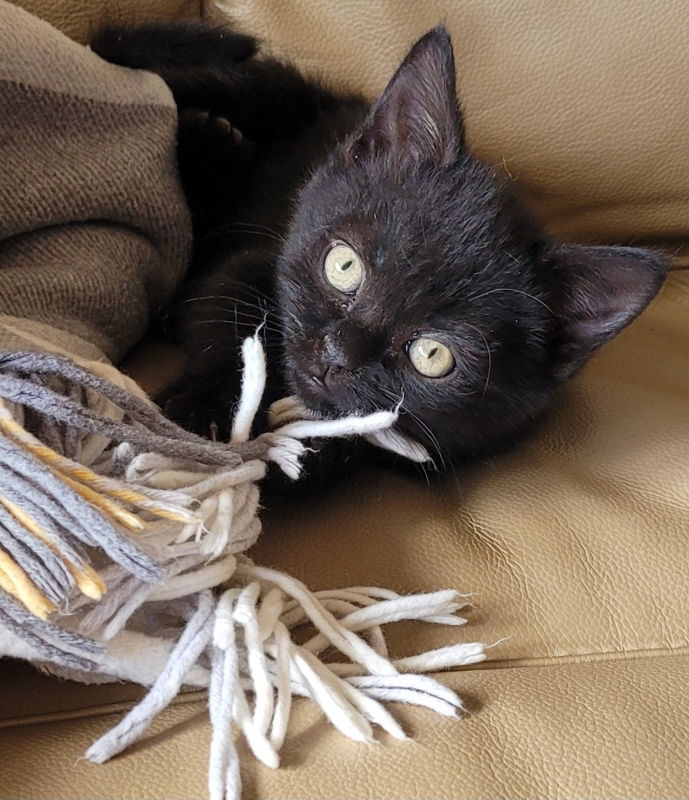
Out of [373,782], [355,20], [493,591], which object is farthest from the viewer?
[355,20]

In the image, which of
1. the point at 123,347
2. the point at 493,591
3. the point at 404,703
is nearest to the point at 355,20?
the point at 123,347

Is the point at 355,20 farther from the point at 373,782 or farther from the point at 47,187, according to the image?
the point at 373,782

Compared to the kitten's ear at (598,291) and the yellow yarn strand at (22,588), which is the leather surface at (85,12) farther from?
the yellow yarn strand at (22,588)

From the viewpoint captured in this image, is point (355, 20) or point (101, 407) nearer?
point (101, 407)

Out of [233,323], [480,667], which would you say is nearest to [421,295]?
[233,323]

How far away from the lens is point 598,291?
2.83 feet

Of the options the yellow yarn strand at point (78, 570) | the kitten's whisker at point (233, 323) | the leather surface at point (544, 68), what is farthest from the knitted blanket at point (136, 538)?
the leather surface at point (544, 68)

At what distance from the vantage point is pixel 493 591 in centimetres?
78

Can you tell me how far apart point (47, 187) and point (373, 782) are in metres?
0.69

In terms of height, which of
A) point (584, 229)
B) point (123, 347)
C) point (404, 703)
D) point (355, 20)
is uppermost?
point (355, 20)

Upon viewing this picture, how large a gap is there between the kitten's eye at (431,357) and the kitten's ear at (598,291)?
5.9 inches

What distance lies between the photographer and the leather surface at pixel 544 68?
1.18m

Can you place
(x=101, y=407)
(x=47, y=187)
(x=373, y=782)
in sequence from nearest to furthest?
1. (x=373, y=782)
2. (x=101, y=407)
3. (x=47, y=187)

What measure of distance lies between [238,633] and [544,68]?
0.96 meters
